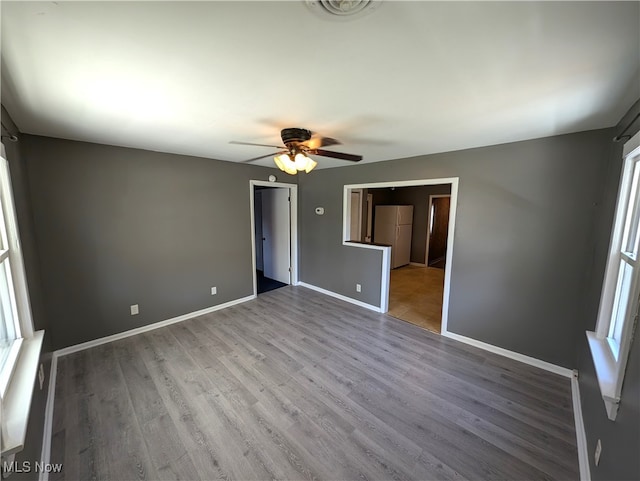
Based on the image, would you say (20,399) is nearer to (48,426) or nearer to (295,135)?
(48,426)

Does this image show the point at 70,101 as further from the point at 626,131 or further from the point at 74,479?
the point at 626,131

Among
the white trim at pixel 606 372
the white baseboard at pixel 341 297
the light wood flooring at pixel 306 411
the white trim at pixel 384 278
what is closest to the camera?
the white trim at pixel 606 372

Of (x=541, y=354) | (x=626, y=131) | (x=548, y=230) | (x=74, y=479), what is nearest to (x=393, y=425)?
(x=541, y=354)

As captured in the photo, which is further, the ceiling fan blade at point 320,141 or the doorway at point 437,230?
the doorway at point 437,230

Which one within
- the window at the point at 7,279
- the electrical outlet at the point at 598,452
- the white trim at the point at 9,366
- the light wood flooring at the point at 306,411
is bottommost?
the light wood flooring at the point at 306,411

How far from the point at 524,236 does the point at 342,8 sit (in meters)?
2.66

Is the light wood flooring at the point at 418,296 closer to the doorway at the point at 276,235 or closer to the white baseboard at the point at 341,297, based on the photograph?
the white baseboard at the point at 341,297

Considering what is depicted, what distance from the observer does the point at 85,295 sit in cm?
271

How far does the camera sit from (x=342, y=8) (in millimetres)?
860

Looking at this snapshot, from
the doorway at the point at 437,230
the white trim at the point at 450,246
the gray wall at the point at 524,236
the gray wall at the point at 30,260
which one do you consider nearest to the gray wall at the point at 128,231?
the gray wall at the point at 30,260

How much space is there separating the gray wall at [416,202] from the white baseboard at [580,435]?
471 cm

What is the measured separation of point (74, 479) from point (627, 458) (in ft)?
9.09

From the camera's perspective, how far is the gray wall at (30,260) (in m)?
1.46

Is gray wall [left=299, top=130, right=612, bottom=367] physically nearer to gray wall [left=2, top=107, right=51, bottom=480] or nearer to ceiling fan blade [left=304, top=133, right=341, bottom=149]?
ceiling fan blade [left=304, top=133, right=341, bottom=149]
